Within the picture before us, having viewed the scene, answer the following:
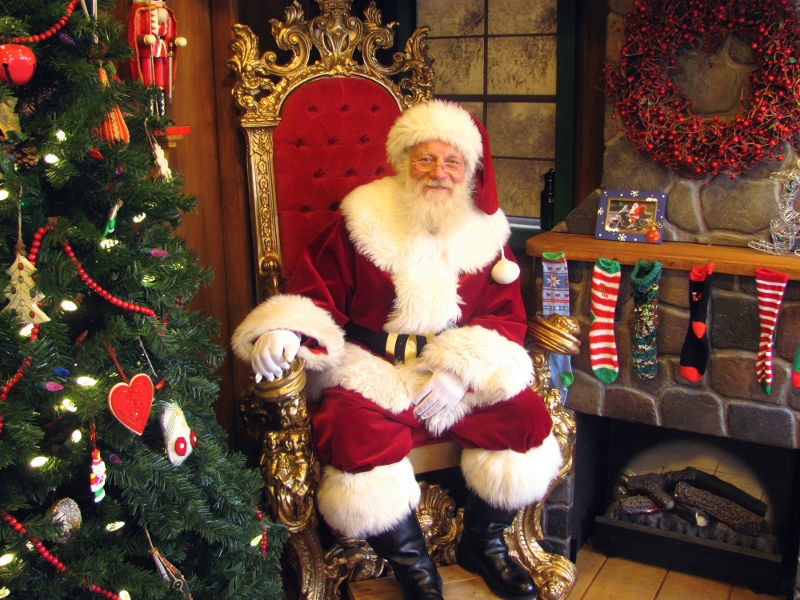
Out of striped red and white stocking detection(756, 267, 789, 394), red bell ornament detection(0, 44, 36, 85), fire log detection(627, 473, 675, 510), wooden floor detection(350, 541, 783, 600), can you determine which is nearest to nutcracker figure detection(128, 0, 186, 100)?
red bell ornament detection(0, 44, 36, 85)

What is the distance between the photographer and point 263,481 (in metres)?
2.23

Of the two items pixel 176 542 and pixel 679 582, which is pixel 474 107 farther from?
pixel 176 542

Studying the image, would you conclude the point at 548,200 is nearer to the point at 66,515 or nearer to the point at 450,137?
the point at 450,137

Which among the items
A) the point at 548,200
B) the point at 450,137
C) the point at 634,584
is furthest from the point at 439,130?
the point at 634,584

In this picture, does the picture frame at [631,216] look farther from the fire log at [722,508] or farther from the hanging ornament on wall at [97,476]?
the hanging ornament on wall at [97,476]

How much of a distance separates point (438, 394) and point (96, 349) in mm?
1004

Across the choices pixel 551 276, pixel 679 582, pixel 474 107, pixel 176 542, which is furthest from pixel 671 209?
pixel 176 542

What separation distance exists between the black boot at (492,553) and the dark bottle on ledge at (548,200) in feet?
4.38

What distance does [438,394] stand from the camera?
227 cm

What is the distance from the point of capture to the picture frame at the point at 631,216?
2.79 meters

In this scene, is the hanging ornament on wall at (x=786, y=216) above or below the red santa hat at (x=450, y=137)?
below

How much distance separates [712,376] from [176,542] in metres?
1.85

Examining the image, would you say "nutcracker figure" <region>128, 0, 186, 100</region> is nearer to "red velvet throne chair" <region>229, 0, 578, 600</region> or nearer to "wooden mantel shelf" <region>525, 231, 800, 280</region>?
"red velvet throne chair" <region>229, 0, 578, 600</region>

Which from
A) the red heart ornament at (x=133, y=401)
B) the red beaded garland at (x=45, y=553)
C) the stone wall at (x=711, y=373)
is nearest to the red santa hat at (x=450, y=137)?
the stone wall at (x=711, y=373)
